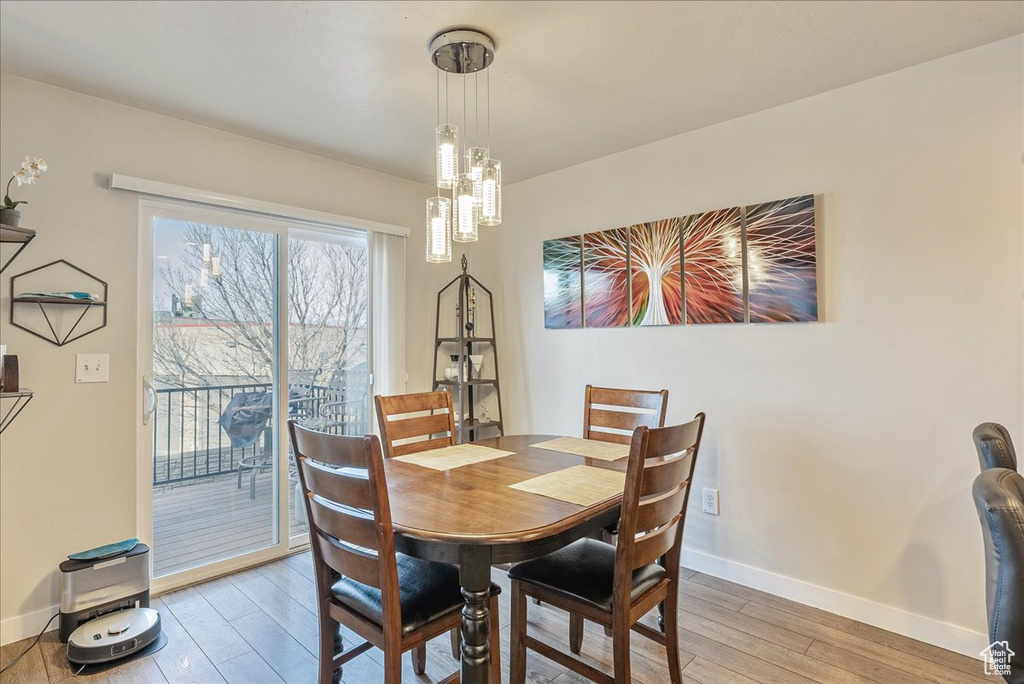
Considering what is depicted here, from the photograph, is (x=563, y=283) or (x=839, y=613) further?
(x=563, y=283)

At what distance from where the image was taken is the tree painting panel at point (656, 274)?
2.86 m

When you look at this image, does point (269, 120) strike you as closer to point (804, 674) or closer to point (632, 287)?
point (632, 287)

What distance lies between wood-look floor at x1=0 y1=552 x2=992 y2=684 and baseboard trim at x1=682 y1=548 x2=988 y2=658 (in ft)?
0.13

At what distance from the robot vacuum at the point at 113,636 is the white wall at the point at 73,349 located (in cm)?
36

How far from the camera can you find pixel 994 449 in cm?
139

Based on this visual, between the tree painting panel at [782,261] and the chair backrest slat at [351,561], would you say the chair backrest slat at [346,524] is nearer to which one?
the chair backrest slat at [351,561]

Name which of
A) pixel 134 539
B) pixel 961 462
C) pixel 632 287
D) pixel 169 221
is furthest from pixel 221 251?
pixel 961 462

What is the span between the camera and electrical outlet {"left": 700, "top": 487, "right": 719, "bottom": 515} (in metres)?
2.74

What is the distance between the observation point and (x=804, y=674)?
1.89m

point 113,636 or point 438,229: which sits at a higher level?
point 438,229

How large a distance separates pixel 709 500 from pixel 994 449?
1.50 m

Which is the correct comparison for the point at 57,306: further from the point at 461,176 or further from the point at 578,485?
the point at 578,485

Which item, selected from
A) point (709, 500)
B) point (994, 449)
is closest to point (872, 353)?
point (994, 449)

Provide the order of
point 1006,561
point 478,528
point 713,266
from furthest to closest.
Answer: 1. point 713,266
2. point 478,528
3. point 1006,561
